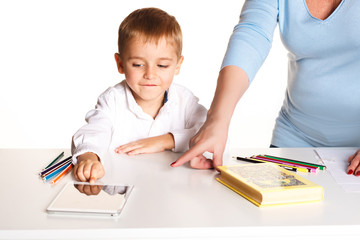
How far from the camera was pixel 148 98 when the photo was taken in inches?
54.7

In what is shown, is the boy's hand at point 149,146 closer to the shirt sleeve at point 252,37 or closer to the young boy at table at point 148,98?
the young boy at table at point 148,98

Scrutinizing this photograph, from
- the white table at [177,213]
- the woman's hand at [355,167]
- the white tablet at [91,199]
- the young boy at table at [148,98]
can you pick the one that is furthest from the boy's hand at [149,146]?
the woman's hand at [355,167]

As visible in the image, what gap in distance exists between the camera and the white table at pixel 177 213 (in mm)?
710

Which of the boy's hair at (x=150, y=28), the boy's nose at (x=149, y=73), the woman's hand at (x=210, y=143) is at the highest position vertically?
the boy's hair at (x=150, y=28)

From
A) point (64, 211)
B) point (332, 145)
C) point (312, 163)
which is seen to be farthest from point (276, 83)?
point (64, 211)

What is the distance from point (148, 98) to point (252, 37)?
1.28ft

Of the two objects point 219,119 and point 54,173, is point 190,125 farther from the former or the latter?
point 54,173

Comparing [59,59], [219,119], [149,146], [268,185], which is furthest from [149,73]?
[59,59]

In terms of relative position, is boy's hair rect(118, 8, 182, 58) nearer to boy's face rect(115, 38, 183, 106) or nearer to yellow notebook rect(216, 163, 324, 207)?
boy's face rect(115, 38, 183, 106)

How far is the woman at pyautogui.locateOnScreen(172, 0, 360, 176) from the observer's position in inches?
45.8

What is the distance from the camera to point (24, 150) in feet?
3.92

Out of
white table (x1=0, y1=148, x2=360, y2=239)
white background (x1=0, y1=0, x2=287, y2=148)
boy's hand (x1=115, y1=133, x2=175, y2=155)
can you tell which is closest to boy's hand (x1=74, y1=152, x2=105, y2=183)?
white table (x1=0, y1=148, x2=360, y2=239)

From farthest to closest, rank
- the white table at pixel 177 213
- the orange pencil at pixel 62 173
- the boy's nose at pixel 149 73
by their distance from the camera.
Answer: the boy's nose at pixel 149 73 < the orange pencil at pixel 62 173 < the white table at pixel 177 213

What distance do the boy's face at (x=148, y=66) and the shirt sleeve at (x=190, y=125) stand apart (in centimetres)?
14
